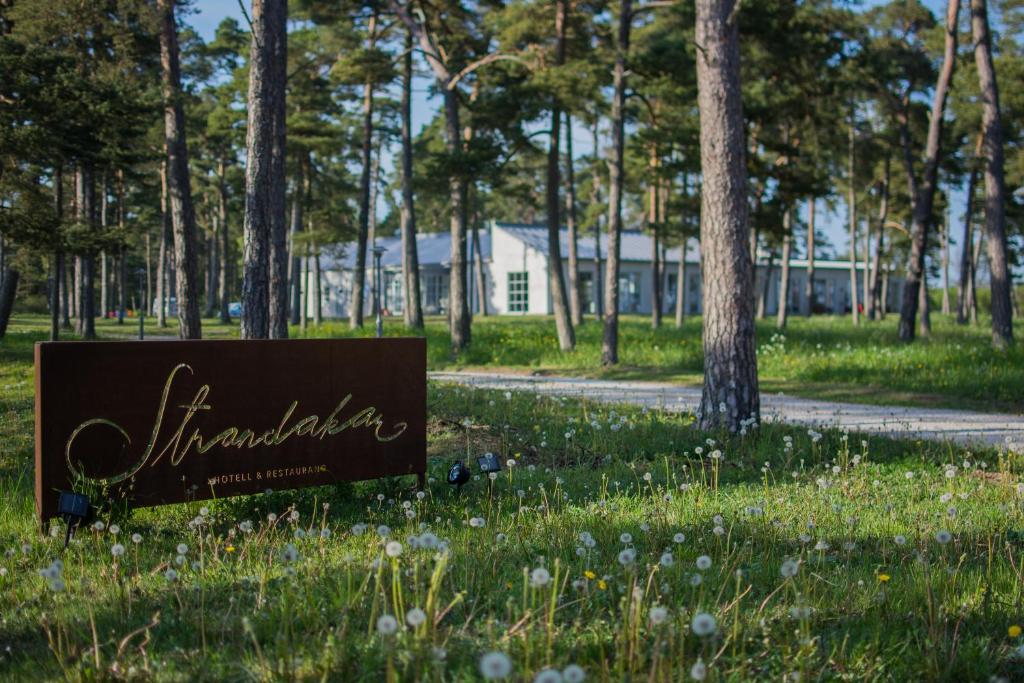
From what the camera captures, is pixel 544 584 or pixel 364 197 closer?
pixel 544 584

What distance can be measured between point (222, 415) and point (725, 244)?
5.48 m

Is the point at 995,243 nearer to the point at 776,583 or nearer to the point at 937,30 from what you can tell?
the point at 937,30

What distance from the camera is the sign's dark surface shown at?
16.0 feet

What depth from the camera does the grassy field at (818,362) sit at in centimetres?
1345

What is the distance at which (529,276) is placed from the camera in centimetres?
5138

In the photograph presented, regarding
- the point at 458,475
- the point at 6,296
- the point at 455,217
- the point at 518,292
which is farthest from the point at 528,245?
the point at 458,475

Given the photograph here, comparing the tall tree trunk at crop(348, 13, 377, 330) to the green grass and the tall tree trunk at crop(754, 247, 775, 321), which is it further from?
the tall tree trunk at crop(754, 247, 775, 321)

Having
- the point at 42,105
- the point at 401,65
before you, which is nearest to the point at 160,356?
the point at 42,105

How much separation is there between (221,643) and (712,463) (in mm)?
5127

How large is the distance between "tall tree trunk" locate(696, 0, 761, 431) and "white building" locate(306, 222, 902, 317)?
35.6 meters

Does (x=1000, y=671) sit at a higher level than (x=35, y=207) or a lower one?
lower

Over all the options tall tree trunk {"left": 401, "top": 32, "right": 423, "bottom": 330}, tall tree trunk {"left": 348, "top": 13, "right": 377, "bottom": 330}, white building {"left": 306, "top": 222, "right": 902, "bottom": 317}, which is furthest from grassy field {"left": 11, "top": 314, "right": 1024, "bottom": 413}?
white building {"left": 306, "top": 222, "right": 902, "bottom": 317}

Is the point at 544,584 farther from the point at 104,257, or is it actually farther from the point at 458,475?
the point at 104,257

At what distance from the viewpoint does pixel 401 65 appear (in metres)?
29.4
